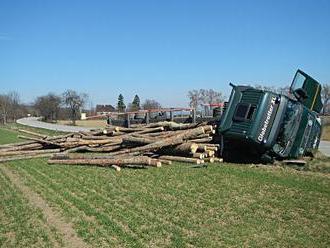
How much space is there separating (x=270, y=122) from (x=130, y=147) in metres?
6.42

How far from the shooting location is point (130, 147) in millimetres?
18047

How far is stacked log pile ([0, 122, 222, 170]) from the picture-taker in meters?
15.6

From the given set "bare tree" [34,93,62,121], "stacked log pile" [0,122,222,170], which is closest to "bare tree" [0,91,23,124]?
"bare tree" [34,93,62,121]

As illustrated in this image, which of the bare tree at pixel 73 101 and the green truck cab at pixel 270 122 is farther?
the bare tree at pixel 73 101

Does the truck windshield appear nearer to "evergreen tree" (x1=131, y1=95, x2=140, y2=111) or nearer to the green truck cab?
the green truck cab

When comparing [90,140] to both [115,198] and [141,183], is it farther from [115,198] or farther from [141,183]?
[115,198]

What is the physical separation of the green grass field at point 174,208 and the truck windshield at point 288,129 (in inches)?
39.3

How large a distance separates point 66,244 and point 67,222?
47.9 inches

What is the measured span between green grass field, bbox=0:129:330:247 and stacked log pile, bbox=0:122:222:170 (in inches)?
69.1

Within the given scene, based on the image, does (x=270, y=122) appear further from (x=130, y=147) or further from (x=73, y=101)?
(x=73, y=101)

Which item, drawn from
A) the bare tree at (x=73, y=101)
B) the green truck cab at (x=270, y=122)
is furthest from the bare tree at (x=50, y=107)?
the green truck cab at (x=270, y=122)

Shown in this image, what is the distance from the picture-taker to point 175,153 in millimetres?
16562

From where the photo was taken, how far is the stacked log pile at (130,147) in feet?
51.2

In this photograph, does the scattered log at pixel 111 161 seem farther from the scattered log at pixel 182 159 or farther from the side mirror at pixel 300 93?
the side mirror at pixel 300 93
